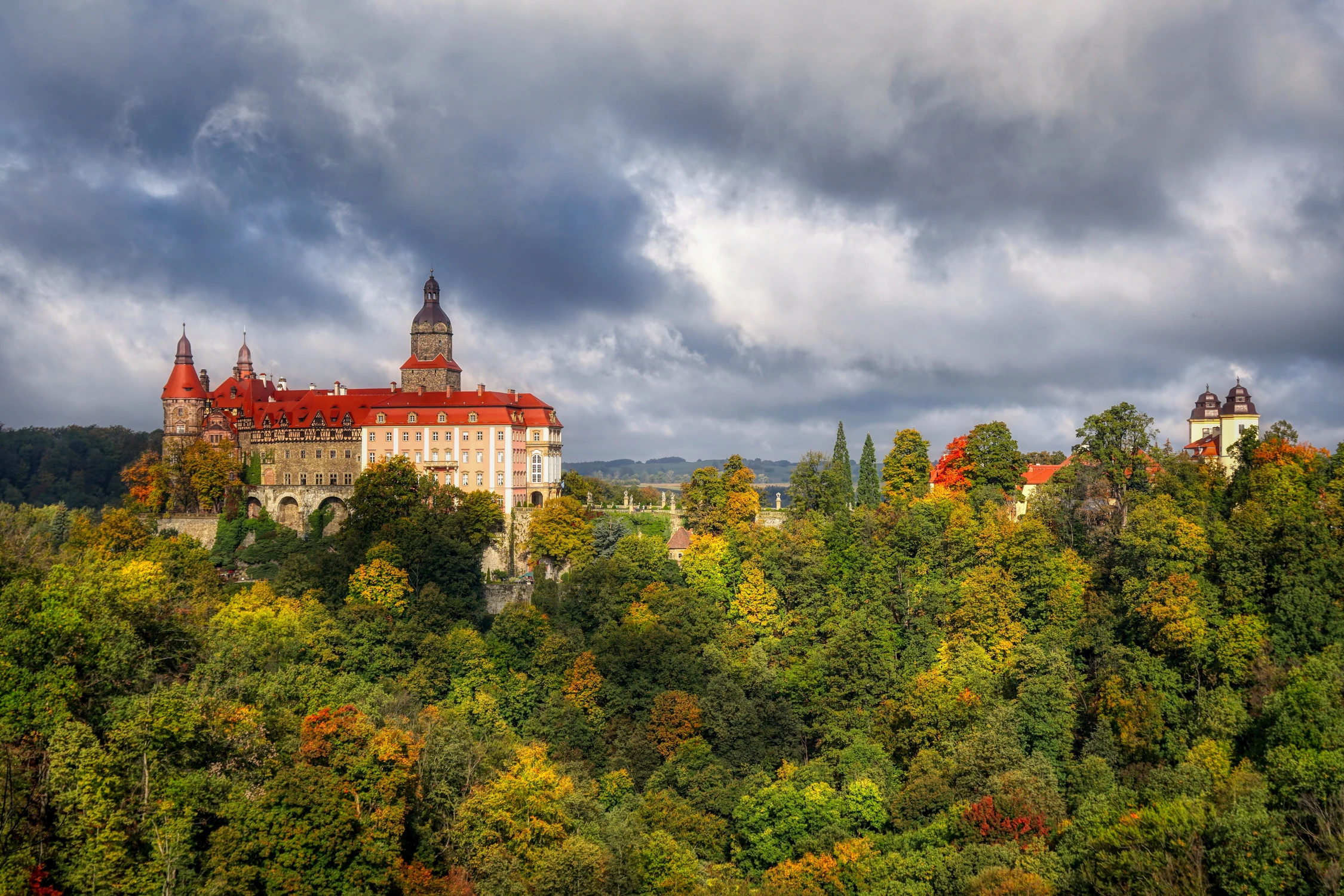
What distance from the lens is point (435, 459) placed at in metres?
68.5

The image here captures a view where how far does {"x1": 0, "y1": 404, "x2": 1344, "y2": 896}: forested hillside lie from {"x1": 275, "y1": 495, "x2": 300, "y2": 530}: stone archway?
5.06 ft

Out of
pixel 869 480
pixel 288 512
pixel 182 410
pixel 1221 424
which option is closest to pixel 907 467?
pixel 869 480

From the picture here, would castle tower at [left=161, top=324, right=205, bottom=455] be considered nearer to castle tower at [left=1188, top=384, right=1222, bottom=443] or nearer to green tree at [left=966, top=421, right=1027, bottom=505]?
green tree at [left=966, top=421, right=1027, bottom=505]

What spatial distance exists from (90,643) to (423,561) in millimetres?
26644

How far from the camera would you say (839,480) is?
63.9 meters

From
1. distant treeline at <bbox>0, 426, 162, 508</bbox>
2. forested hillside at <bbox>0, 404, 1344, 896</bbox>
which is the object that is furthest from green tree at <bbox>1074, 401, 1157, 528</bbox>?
distant treeline at <bbox>0, 426, 162, 508</bbox>

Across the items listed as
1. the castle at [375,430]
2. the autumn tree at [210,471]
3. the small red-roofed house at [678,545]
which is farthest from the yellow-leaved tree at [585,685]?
the autumn tree at [210,471]

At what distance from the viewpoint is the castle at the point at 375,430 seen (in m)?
68.1

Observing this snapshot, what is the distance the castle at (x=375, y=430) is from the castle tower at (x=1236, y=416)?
3988 cm

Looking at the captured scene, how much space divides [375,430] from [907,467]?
3178 centimetres

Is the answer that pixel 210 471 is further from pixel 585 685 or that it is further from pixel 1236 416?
pixel 1236 416

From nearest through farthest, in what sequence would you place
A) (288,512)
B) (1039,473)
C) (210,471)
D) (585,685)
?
1. (585,685)
2. (1039,473)
3. (210,471)
4. (288,512)

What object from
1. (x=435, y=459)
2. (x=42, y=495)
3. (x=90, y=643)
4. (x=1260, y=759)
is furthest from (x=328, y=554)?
(x=42, y=495)

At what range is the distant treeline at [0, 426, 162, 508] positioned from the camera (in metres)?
101
